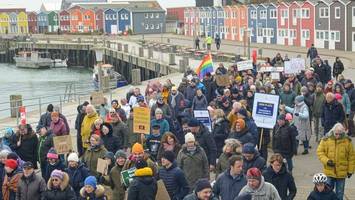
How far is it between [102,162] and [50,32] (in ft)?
427

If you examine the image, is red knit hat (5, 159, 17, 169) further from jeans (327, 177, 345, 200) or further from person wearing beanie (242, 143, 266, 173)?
jeans (327, 177, 345, 200)

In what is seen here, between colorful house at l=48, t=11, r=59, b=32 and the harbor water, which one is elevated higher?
colorful house at l=48, t=11, r=59, b=32

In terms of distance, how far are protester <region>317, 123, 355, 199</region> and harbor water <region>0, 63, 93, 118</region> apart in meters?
42.3

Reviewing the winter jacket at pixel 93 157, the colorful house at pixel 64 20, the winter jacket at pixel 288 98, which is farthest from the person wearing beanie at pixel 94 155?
the colorful house at pixel 64 20

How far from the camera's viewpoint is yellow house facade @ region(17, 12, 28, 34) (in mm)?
145625

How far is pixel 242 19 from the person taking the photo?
263 feet

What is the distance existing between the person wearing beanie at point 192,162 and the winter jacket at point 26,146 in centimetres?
455

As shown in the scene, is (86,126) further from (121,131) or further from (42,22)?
(42,22)

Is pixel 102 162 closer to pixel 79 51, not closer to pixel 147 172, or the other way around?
pixel 147 172

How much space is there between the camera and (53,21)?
13712cm

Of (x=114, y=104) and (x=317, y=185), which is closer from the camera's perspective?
(x=317, y=185)

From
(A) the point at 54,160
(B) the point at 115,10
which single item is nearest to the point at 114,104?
(A) the point at 54,160

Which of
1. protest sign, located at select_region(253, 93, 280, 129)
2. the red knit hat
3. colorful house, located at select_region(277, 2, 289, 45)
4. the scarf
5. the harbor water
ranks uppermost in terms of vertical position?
colorful house, located at select_region(277, 2, 289, 45)

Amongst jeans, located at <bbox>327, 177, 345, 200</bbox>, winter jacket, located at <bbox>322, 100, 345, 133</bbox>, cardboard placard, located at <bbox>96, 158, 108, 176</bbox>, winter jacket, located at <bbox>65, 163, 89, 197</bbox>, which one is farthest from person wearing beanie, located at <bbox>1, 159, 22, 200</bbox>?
winter jacket, located at <bbox>322, 100, 345, 133</bbox>
